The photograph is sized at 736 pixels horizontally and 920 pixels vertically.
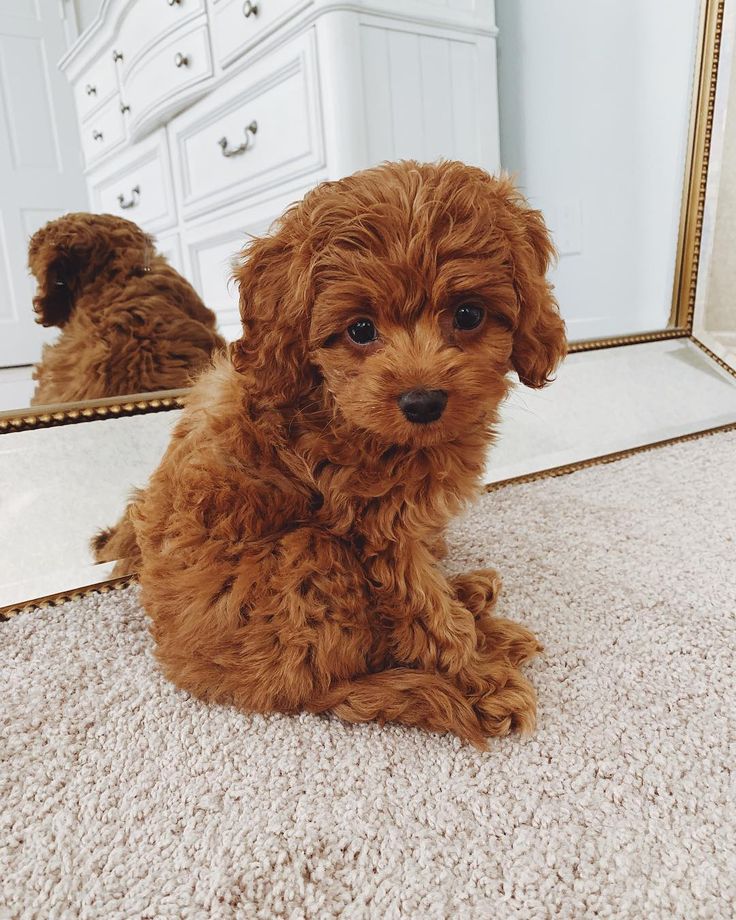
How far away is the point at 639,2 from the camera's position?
2658 mm

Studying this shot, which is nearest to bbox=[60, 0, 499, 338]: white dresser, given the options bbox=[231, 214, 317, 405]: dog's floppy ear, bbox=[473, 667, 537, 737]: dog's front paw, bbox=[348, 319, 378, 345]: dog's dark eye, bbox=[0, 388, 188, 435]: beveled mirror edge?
bbox=[0, 388, 188, 435]: beveled mirror edge

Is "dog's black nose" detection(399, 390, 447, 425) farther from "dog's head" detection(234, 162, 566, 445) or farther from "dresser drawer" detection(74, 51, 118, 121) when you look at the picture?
"dresser drawer" detection(74, 51, 118, 121)

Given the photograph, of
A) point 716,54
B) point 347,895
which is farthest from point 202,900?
point 716,54

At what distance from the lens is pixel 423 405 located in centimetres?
95

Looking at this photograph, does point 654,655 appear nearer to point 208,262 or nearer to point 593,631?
point 593,631

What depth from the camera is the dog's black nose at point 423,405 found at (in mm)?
947

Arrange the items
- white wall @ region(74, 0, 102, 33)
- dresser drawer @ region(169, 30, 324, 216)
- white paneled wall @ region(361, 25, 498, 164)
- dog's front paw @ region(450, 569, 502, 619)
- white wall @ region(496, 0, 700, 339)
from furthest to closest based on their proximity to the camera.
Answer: white wall @ region(496, 0, 700, 339)
white paneled wall @ region(361, 25, 498, 164)
dresser drawer @ region(169, 30, 324, 216)
white wall @ region(74, 0, 102, 33)
dog's front paw @ region(450, 569, 502, 619)

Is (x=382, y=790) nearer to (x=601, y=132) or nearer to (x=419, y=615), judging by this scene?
(x=419, y=615)

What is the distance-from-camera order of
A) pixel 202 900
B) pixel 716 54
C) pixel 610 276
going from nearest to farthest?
pixel 202 900 < pixel 716 54 < pixel 610 276

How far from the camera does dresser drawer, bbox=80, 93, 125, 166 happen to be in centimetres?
174

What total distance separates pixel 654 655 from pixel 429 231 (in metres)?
0.85

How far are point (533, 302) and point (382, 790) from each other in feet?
2.43

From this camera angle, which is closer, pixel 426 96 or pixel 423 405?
pixel 423 405

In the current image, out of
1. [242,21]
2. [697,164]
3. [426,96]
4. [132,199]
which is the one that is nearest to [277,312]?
[132,199]
